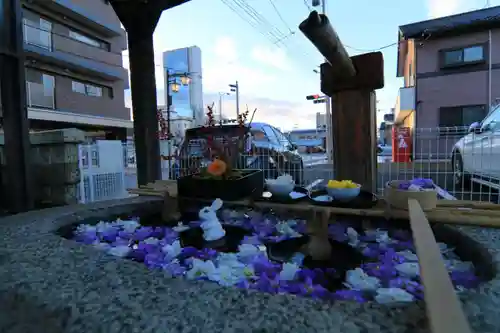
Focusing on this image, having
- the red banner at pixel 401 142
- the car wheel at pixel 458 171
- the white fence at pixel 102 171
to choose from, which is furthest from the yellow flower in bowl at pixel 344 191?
the red banner at pixel 401 142

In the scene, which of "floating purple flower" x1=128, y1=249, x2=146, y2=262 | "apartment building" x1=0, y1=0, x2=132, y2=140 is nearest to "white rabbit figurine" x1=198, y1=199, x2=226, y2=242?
"floating purple flower" x1=128, y1=249, x2=146, y2=262

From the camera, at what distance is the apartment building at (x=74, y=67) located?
32.1ft

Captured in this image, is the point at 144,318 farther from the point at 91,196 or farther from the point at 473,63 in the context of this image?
the point at 473,63

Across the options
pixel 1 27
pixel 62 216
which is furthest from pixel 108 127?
pixel 62 216

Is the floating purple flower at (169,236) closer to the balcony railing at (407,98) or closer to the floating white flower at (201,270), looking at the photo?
the floating white flower at (201,270)

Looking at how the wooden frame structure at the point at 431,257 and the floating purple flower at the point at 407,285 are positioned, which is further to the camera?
the floating purple flower at the point at 407,285

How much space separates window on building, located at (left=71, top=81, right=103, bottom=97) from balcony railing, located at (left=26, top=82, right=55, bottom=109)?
1.22 m

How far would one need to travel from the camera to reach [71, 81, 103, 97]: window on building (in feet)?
38.1

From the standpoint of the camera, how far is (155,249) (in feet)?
4.98

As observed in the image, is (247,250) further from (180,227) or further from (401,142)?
(401,142)

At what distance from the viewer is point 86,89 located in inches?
480

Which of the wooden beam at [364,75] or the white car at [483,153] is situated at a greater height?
the wooden beam at [364,75]

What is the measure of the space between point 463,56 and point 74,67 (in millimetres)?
→ 12772

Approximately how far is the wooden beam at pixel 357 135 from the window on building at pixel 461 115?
813 centimetres
